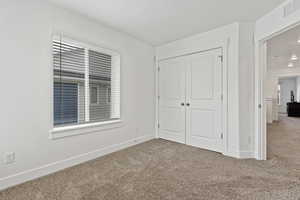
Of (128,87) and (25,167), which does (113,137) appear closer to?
(128,87)

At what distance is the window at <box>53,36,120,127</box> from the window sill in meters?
0.12

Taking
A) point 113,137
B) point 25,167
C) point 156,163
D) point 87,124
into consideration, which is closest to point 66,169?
point 25,167

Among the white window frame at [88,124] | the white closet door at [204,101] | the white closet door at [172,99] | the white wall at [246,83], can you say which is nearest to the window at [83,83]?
the white window frame at [88,124]

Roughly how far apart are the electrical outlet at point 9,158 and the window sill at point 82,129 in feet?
1.51

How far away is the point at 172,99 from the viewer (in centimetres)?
413

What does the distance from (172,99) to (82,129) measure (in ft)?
7.33

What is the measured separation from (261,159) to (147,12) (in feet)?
10.4

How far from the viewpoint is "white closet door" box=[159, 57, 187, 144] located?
3.93m

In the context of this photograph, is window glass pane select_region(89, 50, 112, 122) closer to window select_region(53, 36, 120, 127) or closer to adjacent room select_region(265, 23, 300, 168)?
window select_region(53, 36, 120, 127)

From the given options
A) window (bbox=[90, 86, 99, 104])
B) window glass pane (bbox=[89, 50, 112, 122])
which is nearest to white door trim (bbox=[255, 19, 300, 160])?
window glass pane (bbox=[89, 50, 112, 122])

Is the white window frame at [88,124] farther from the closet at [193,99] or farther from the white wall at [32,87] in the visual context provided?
the closet at [193,99]

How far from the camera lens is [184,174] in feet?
7.72

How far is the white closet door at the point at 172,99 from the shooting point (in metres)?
3.93

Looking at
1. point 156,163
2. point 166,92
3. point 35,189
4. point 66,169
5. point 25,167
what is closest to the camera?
point 35,189
